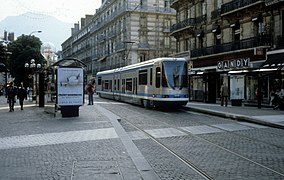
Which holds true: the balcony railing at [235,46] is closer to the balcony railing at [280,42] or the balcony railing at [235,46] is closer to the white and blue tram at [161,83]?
the balcony railing at [280,42]

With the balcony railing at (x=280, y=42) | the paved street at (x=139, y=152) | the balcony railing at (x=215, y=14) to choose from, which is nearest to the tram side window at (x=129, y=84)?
the balcony railing at (x=215, y=14)

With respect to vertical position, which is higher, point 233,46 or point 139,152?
point 233,46

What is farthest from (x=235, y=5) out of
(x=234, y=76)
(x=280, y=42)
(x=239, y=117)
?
(x=239, y=117)

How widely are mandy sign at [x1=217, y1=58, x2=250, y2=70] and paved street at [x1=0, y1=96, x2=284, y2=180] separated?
46.0ft

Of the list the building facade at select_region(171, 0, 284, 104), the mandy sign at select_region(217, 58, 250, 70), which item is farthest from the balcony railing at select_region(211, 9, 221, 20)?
the mandy sign at select_region(217, 58, 250, 70)

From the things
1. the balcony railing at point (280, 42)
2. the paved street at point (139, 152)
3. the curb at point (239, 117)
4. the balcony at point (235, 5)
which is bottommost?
the paved street at point (139, 152)

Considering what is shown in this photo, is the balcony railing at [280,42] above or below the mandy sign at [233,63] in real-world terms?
above

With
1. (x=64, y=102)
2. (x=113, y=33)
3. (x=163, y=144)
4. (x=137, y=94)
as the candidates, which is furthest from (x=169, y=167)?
(x=113, y=33)

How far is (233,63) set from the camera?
2922 cm

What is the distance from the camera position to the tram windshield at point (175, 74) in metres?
21.7

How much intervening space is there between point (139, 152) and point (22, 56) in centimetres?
5724

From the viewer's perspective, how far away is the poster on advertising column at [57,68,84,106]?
17478 mm

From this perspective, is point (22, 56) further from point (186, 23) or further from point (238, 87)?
point (238, 87)

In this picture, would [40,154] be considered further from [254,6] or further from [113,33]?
[113,33]
